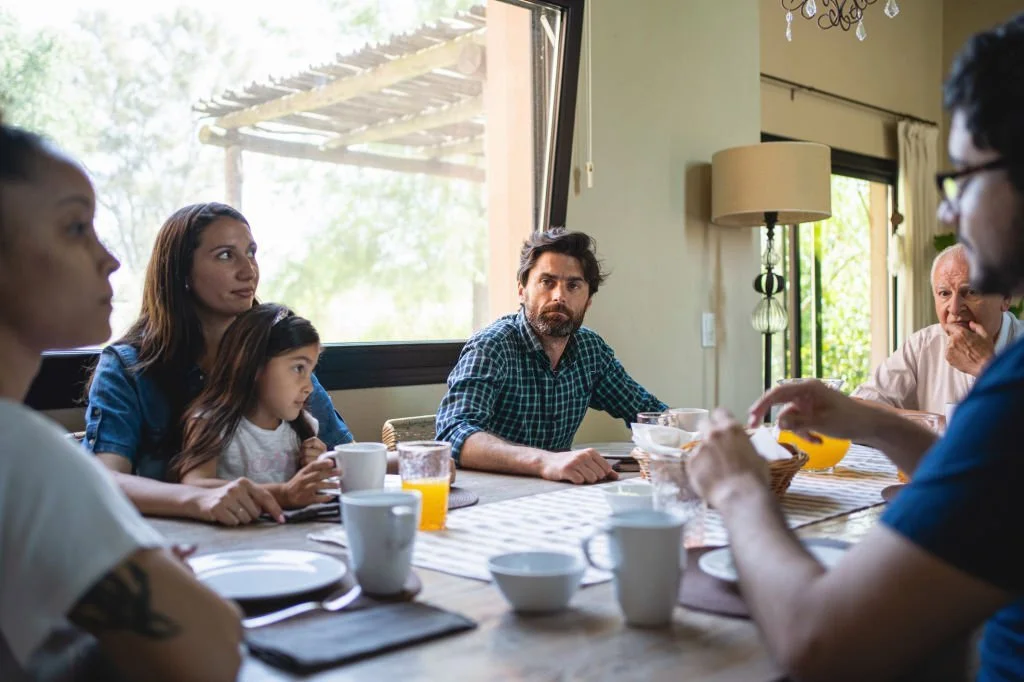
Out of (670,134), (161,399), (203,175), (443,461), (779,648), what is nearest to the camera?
(779,648)

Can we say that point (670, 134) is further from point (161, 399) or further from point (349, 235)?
point (161, 399)

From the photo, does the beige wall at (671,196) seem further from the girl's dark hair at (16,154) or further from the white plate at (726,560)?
the girl's dark hair at (16,154)

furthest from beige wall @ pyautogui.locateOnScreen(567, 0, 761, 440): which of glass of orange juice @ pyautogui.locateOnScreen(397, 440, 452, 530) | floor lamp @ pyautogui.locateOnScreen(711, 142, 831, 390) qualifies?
glass of orange juice @ pyautogui.locateOnScreen(397, 440, 452, 530)

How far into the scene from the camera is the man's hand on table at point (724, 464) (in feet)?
3.17

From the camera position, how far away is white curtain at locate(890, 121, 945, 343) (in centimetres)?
488

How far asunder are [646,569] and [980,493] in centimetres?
32

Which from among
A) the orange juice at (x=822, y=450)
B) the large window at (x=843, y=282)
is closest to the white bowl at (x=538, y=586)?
the orange juice at (x=822, y=450)

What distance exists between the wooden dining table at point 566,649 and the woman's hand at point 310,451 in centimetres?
65

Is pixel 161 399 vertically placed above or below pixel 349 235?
below

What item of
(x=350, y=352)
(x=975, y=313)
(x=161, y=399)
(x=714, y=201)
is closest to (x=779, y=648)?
(x=161, y=399)

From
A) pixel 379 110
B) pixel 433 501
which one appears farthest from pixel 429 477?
pixel 379 110

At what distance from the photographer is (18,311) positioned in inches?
32.0

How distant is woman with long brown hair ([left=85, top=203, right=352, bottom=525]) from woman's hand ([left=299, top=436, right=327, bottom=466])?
0.75 ft

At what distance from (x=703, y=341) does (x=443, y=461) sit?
2.12 m
